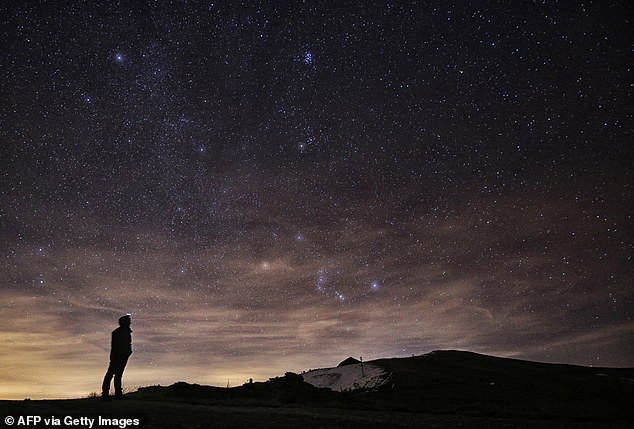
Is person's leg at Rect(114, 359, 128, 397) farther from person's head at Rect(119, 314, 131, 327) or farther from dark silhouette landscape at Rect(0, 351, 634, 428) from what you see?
person's head at Rect(119, 314, 131, 327)

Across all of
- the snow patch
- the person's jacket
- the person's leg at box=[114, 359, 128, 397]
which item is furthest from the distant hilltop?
the person's jacket

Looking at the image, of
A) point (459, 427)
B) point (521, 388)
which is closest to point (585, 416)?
point (459, 427)

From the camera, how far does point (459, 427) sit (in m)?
9.31

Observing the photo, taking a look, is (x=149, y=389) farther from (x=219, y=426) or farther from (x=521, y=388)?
(x=521, y=388)

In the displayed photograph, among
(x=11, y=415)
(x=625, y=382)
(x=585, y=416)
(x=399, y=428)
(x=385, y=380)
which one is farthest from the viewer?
(x=625, y=382)

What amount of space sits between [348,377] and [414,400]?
8521 millimetres

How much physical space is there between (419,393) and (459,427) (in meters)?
13.7

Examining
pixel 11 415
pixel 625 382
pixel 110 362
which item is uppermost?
pixel 110 362

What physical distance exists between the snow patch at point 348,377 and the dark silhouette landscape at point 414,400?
0.31 metres

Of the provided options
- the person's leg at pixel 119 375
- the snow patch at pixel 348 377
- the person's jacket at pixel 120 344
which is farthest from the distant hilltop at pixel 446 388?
the person's jacket at pixel 120 344

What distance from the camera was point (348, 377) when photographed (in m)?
27.8

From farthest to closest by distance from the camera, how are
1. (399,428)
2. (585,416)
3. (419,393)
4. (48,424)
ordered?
1. (419,393)
2. (585,416)
3. (399,428)
4. (48,424)

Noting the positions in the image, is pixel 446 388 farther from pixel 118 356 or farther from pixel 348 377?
pixel 118 356

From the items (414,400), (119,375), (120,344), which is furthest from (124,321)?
(414,400)
